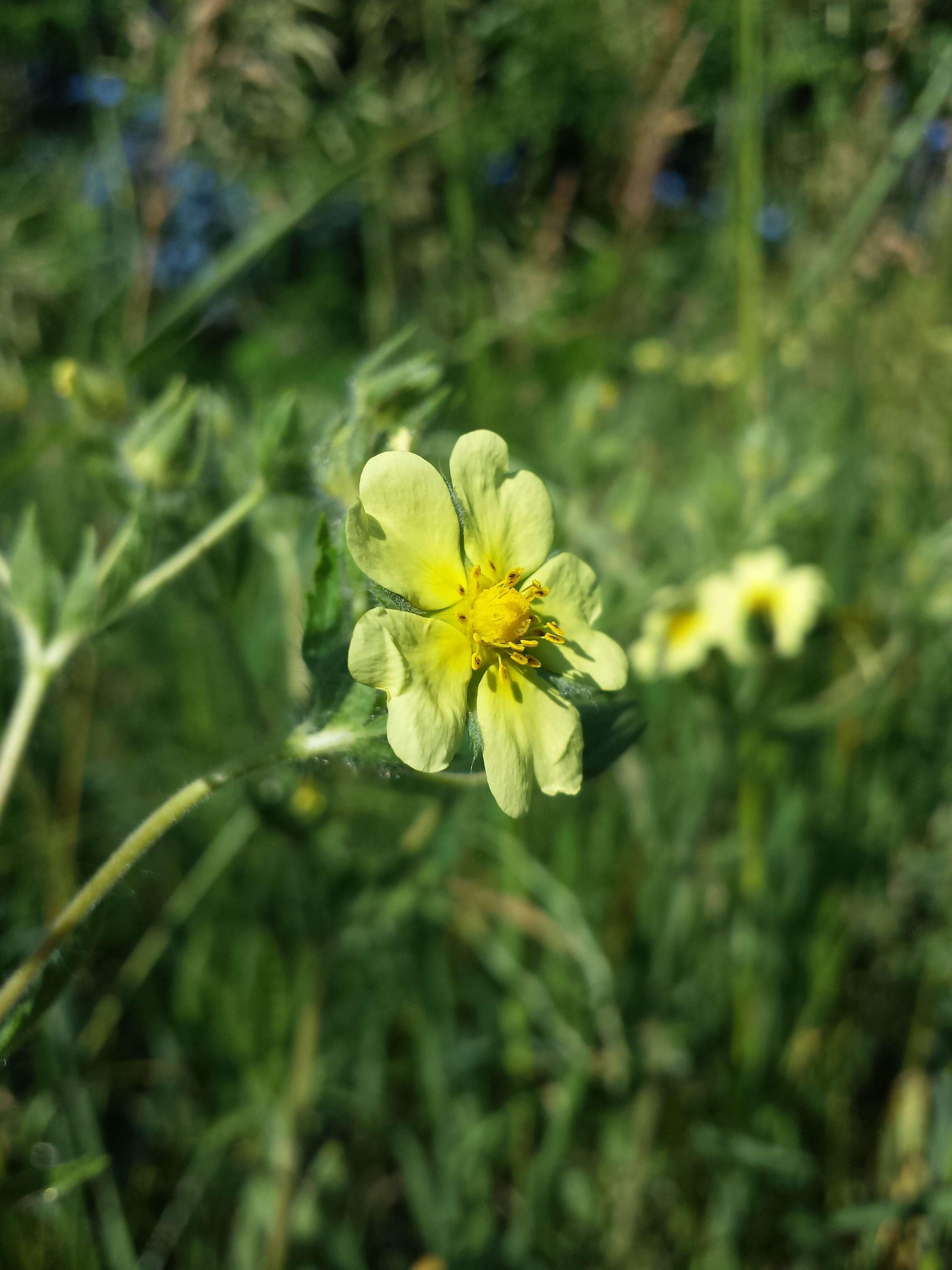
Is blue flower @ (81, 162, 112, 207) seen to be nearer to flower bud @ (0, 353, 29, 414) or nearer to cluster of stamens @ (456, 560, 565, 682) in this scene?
flower bud @ (0, 353, 29, 414)

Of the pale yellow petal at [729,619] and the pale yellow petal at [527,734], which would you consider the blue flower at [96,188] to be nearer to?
the pale yellow petal at [729,619]

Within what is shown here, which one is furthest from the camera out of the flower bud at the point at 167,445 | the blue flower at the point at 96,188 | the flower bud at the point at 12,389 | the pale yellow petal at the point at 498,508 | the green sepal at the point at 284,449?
the blue flower at the point at 96,188

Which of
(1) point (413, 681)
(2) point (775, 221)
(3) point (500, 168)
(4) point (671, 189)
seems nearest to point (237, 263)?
(1) point (413, 681)

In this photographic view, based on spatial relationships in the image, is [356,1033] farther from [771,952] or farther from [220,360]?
[220,360]

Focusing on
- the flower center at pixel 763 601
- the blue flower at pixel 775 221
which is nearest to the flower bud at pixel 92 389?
the flower center at pixel 763 601

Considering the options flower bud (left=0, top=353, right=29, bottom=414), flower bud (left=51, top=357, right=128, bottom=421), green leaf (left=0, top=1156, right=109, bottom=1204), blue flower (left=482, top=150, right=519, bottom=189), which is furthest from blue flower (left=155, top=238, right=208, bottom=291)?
green leaf (left=0, top=1156, right=109, bottom=1204)

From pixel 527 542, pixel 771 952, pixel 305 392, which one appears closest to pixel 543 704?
pixel 527 542
